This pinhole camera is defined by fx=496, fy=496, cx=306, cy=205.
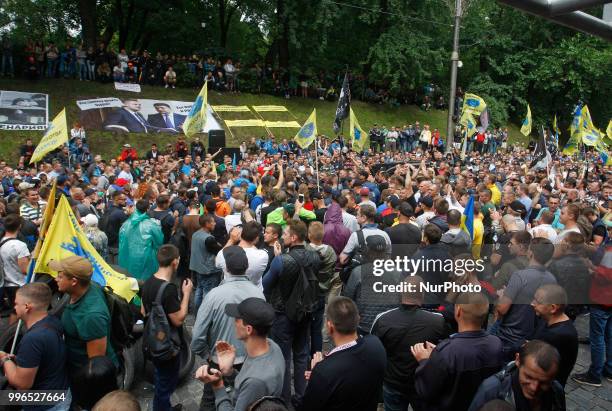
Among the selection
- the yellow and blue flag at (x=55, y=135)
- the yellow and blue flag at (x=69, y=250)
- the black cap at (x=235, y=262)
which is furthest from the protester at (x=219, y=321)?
the yellow and blue flag at (x=55, y=135)

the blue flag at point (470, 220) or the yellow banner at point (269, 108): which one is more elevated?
the yellow banner at point (269, 108)

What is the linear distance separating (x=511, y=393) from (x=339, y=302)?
1.15 m

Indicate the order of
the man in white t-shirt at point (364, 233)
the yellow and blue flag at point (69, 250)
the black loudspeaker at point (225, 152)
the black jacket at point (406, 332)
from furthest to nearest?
the black loudspeaker at point (225, 152), the man in white t-shirt at point (364, 233), the yellow and blue flag at point (69, 250), the black jacket at point (406, 332)

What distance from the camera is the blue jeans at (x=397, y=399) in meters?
4.02

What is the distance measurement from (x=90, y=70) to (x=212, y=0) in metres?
10.6

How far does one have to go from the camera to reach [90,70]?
23156 mm

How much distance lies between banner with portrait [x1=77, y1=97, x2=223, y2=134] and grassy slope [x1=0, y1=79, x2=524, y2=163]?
1.16 feet

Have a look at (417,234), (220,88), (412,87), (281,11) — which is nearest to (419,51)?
(412,87)

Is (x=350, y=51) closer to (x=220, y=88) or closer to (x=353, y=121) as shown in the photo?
(x=220, y=88)

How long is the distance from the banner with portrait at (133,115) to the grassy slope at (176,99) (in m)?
0.35

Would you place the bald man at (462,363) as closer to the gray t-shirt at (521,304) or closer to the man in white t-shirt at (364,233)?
the gray t-shirt at (521,304)

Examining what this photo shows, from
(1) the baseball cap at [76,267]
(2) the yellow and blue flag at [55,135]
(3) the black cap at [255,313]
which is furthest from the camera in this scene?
(2) the yellow and blue flag at [55,135]

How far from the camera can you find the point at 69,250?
4508mm

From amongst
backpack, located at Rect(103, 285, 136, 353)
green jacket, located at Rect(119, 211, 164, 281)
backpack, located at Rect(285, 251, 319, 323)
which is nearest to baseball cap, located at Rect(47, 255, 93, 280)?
backpack, located at Rect(103, 285, 136, 353)
